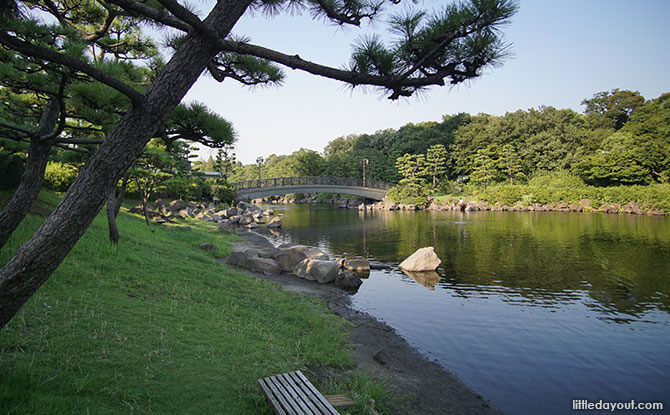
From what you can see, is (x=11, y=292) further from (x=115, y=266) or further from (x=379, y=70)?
(x=115, y=266)

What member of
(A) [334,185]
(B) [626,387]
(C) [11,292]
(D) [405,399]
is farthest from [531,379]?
(A) [334,185]

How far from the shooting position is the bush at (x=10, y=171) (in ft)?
31.3

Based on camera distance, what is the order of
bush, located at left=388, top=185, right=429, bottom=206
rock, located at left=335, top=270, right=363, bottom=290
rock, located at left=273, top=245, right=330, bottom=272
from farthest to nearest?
bush, located at left=388, top=185, right=429, bottom=206, rock, located at left=273, top=245, right=330, bottom=272, rock, located at left=335, top=270, right=363, bottom=290

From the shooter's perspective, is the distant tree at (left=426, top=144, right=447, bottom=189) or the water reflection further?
the distant tree at (left=426, top=144, right=447, bottom=189)

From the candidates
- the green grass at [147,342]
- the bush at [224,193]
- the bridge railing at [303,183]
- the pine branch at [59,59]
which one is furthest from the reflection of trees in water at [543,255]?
the bridge railing at [303,183]

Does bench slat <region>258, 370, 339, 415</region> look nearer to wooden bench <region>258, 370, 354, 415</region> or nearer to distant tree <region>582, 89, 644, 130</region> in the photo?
wooden bench <region>258, 370, 354, 415</region>

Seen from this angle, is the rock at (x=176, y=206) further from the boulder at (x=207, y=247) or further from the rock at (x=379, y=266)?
the rock at (x=379, y=266)

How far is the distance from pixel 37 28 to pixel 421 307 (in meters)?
9.09

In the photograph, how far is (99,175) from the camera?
8.38ft

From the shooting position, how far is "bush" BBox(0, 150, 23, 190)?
9.55m

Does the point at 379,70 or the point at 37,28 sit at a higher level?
the point at 37,28

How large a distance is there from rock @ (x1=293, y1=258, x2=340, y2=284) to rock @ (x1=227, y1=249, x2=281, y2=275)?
78 centimetres

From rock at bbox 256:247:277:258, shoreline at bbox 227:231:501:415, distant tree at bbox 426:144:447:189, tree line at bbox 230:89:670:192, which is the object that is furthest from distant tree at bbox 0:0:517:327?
distant tree at bbox 426:144:447:189

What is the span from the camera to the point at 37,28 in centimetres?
471
